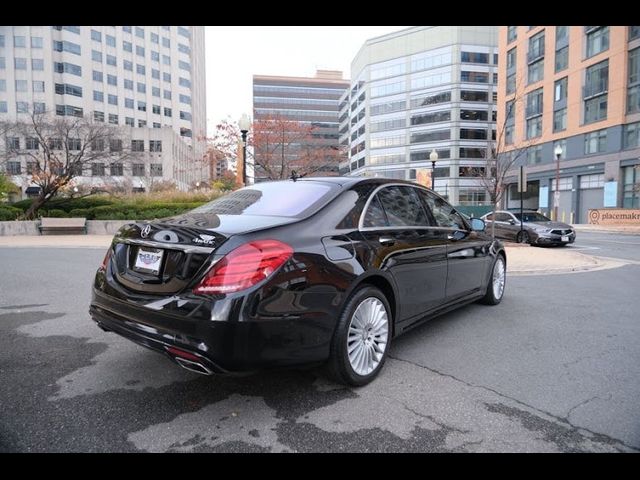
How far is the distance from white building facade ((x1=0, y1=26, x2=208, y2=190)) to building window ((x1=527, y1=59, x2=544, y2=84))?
50.3 metres

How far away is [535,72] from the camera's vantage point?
4647 cm

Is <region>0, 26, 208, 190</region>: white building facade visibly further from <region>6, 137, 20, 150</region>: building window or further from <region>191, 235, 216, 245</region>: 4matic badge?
<region>191, 235, 216, 245</region>: 4matic badge

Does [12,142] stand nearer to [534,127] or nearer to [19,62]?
[19,62]

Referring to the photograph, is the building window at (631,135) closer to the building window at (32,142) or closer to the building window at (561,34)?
the building window at (561,34)

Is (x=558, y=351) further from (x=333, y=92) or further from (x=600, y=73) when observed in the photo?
(x=333, y=92)

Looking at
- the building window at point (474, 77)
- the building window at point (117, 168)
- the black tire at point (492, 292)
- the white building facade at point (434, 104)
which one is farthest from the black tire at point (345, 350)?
the building window at point (474, 77)

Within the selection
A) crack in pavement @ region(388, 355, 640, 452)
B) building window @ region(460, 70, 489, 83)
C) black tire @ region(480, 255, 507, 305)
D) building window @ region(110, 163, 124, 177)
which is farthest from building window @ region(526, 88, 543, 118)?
crack in pavement @ region(388, 355, 640, 452)

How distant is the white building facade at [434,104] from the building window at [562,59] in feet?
76.1

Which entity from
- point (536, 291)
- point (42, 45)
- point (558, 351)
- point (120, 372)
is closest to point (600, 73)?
point (536, 291)

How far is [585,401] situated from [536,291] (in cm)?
438

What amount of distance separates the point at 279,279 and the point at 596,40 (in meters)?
47.2

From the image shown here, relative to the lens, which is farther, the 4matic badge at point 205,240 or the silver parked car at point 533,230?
the silver parked car at point 533,230

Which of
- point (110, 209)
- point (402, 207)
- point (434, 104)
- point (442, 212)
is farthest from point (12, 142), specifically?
point (434, 104)

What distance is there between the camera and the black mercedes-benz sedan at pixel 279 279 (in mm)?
2592
